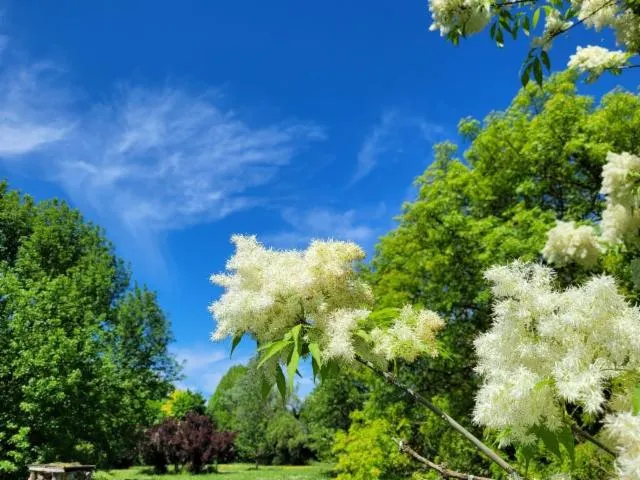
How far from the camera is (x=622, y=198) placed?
108 inches

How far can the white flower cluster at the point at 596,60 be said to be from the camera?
11.4 feet

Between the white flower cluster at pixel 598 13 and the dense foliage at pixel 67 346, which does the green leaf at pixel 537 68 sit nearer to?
the white flower cluster at pixel 598 13

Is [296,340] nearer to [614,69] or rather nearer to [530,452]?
[530,452]

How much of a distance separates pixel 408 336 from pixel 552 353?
487 millimetres

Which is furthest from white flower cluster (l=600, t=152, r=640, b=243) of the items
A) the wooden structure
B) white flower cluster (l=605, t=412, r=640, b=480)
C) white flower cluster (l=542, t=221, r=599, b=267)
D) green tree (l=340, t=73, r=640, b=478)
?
the wooden structure

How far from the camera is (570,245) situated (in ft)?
12.7

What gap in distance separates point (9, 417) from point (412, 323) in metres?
19.1

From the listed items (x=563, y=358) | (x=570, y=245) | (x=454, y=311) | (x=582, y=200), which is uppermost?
(x=582, y=200)

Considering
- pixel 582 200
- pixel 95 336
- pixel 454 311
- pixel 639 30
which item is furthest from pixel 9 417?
pixel 639 30

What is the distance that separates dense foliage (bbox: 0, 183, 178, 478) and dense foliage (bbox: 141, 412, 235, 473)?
3.96 m

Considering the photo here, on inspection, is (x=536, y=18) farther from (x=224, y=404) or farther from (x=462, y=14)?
(x=224, y=404)

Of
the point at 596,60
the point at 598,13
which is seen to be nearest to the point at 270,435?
the point at 596,60

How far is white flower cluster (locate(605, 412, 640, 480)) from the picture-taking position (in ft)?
2.64

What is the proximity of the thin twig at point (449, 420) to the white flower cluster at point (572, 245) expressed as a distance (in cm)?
263
